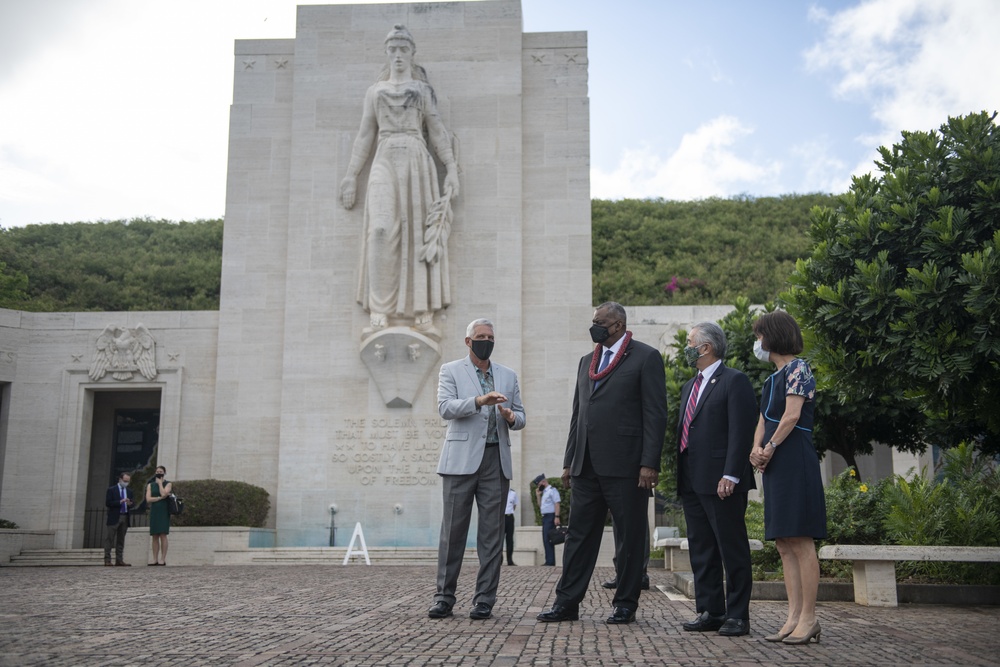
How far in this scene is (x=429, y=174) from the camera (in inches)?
806

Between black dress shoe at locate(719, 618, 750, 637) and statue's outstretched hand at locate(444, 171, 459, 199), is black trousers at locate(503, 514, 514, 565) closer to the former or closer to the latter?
statue's outstretched hand at locate(444, 171, 459, 199)

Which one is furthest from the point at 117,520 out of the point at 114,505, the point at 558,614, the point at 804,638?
the point at 804,638

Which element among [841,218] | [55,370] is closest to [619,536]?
[841,218]

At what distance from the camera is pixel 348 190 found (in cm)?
2067

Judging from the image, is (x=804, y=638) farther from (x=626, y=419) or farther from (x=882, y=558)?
(x=882, y=558)

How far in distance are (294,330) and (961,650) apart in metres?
16.6

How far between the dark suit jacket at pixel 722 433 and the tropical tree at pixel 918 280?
8.70 feet

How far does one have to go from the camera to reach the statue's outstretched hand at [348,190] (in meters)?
20.7

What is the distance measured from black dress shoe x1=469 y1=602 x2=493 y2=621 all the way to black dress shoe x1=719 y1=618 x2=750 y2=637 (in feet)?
5.08

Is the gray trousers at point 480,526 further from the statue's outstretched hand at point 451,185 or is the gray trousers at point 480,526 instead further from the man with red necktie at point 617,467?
the statue's outstretched hand at point 451,185

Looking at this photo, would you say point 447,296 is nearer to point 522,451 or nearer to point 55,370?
point 522,451

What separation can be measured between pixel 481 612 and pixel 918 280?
454 cm

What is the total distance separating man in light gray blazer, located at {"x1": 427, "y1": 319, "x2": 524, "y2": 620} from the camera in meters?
6.83

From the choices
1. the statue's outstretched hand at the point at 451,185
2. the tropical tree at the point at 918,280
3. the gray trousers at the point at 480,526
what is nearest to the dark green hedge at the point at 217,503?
the statue's outstretched hand at the point at 451,185
